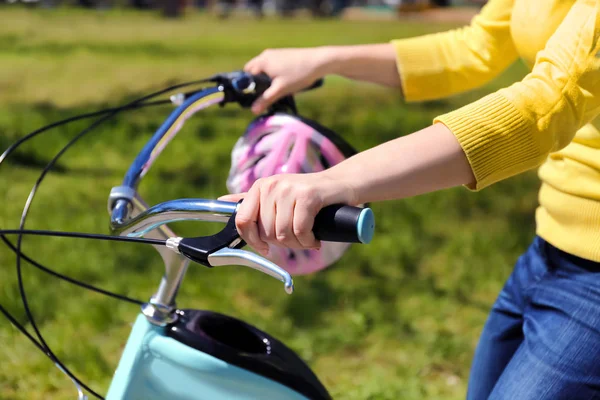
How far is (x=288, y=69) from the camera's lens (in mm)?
1568

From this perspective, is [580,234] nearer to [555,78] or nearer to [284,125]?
[555,78]

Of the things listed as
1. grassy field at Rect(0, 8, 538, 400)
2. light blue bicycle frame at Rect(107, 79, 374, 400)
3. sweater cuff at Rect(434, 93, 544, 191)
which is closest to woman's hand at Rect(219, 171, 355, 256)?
sweater cuff at Rect(434, 93, 544, 191)

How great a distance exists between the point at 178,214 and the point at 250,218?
178 millimetres

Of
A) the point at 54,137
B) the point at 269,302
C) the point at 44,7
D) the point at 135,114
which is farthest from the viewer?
the point at 44,7

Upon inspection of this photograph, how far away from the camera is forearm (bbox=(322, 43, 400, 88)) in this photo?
160cm

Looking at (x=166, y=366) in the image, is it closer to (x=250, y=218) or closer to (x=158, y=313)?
(x=158, y=313)

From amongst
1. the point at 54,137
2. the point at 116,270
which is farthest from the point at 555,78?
the point at 54,137

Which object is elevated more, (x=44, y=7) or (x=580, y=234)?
(x=580, y=234)

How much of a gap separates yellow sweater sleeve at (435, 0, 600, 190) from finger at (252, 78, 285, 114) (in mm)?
586

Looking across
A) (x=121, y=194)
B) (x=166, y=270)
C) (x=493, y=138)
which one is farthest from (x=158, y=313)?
(x=493, y=138)

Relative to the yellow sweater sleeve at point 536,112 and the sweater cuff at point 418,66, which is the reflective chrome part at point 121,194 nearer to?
the yellow sweater sleeve at point 536,112

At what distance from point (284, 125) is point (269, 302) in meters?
2.15

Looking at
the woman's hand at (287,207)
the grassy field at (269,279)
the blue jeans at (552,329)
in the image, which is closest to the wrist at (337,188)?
the woman's hand at (287,207)

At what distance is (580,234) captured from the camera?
1.35 meters
